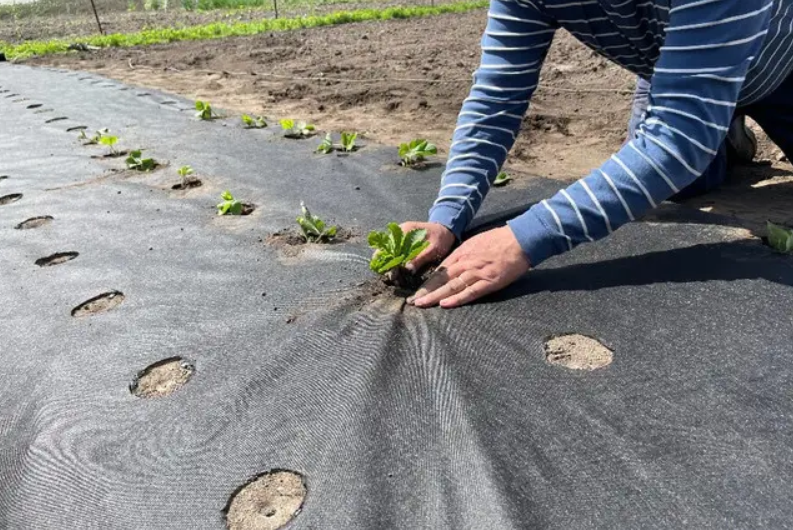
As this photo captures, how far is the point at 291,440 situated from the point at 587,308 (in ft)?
2.51

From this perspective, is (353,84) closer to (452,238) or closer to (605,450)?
(452,238)

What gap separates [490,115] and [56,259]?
5.19 ft

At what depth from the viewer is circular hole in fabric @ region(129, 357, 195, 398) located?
141cm

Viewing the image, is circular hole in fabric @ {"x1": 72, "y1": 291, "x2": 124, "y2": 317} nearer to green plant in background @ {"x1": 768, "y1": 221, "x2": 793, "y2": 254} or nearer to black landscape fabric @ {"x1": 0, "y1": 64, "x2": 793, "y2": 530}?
black landscape fabric @ {"x1": 0, "y1": 64, "x2": 793, "y2": 530}

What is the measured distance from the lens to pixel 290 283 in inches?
70.5

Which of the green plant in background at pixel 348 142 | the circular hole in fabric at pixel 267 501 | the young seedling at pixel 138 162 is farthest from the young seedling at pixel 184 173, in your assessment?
the circular hole in fabric at pixel 267 501

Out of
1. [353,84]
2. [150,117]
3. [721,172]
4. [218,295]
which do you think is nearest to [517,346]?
[218,295]

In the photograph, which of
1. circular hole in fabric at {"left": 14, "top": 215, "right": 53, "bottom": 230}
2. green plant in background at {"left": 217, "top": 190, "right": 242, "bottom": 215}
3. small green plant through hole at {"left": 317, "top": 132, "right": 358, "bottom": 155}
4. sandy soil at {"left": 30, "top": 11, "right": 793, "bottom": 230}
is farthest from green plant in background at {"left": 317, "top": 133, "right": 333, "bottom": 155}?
circular hole in fabric at {"left": 14, "top": 215, "right": 53, "bottom": 230}

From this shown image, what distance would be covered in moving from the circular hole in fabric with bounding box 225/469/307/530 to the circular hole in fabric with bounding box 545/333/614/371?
60 centimetres

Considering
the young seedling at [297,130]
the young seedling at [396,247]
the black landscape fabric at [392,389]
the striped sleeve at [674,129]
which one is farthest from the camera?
the young seedling at [297,130]

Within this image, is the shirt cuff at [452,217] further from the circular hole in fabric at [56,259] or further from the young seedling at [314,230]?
the circular hole in fabric at [56,259]

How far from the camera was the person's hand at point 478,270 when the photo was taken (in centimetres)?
148

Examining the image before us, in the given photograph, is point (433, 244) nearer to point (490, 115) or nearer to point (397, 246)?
point (397, 246)

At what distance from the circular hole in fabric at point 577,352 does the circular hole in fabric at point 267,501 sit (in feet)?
1.96
